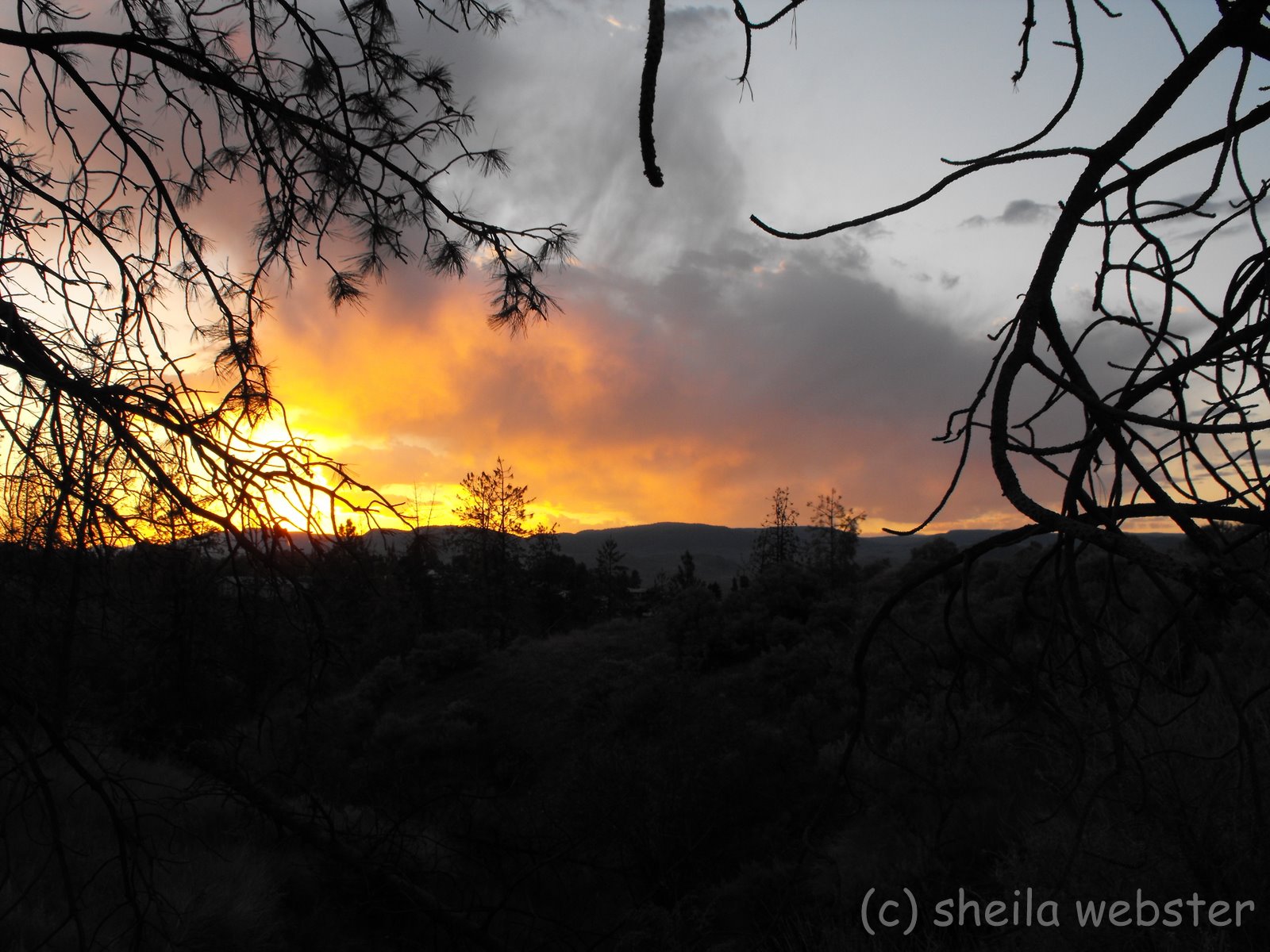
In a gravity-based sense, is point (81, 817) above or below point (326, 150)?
below

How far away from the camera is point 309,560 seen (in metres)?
2.37

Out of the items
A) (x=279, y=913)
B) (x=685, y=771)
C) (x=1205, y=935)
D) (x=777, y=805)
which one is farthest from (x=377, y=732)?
(x=1205, y=935)

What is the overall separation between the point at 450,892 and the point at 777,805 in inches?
281

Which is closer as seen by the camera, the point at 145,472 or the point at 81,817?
the point at 145,472

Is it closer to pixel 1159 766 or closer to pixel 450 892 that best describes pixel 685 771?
pixel 450 892

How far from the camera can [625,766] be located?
1293 centimetres

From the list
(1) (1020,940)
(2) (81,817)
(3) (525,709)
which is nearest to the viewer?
(1) (1020,940)

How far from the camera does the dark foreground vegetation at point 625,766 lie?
2100 mm

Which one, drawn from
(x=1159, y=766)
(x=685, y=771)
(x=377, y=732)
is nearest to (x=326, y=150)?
(x=1159, y=766)

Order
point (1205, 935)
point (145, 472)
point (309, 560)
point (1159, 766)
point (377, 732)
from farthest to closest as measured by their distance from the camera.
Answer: point (377, 732), point (1159, 766), point (1205, 935), point (309, 560), point (145, 472)

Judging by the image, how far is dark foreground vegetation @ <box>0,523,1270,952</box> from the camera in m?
2.10

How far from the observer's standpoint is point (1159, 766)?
600 centimetres

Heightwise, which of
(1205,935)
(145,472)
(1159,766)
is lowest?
(1205,935)

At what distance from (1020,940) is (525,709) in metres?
15.8
